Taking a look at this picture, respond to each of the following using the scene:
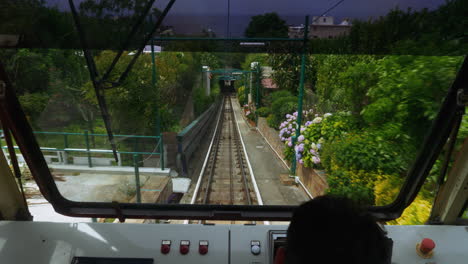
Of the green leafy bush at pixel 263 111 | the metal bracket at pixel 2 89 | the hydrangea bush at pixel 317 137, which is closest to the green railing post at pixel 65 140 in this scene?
the metal bracket at pixel 2 89

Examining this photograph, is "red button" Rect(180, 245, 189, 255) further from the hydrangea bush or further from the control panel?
the hydrangea bush

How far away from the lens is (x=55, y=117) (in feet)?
5.43

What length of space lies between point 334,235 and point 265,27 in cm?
128

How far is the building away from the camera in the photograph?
1477 millimetres

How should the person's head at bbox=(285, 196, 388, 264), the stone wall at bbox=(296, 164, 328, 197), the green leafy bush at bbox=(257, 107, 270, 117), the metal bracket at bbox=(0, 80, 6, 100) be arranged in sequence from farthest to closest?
the green leafy bush at bbox=(257, 107, 270, 117) → the stone wall at bbox=(296, 164, 328, 197) → the metal bracket at bbox=(0, 80, 6, 100) → the person's head at bbox=(285, 196, 388, 264)

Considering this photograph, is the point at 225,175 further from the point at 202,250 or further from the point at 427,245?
the point at 427,245

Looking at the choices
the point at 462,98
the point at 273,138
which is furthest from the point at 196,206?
the point at 273,138

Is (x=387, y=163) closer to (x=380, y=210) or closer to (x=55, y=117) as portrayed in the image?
(x=380, y=210)

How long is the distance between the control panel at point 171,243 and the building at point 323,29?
1139mm

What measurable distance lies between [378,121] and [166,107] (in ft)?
6.73

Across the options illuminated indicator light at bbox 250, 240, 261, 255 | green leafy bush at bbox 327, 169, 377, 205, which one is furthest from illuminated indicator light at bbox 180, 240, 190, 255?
green leafy bush at bbox 327, 169, 377, 205

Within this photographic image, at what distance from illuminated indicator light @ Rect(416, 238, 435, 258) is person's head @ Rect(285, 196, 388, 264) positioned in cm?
117

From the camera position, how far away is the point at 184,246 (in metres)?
1.55

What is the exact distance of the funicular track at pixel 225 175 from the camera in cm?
257
